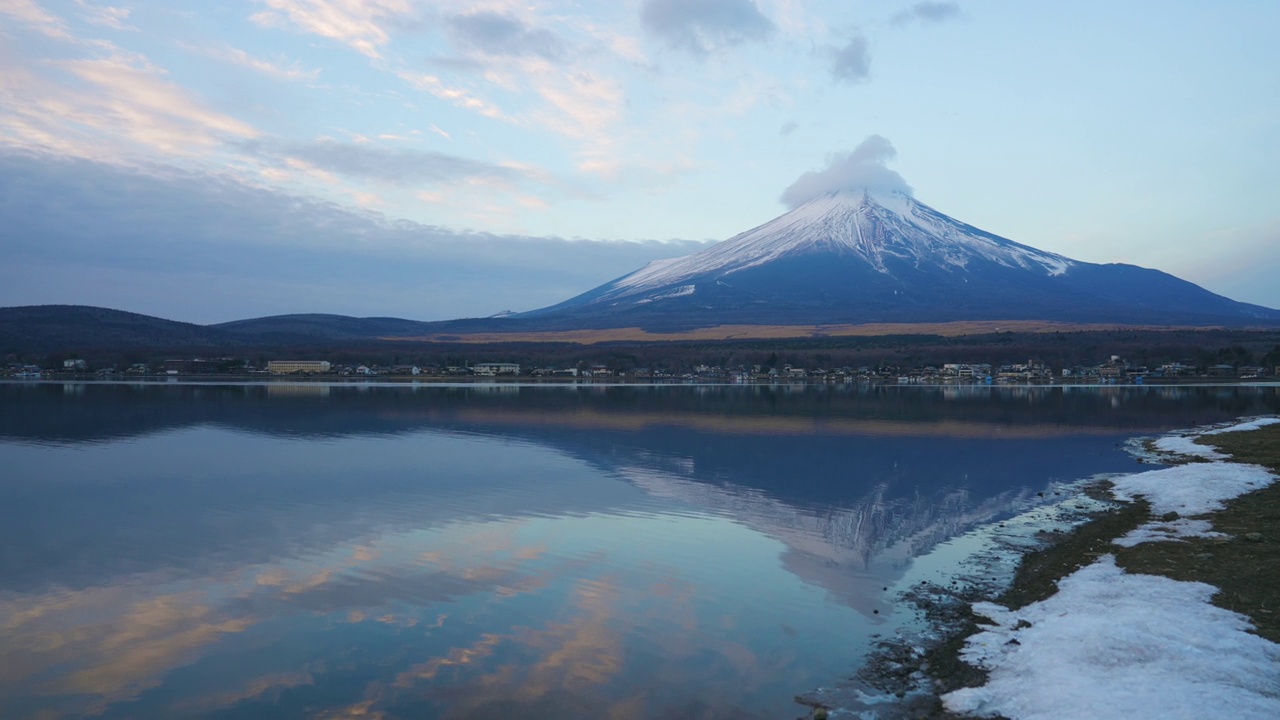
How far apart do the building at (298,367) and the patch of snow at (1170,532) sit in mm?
116692

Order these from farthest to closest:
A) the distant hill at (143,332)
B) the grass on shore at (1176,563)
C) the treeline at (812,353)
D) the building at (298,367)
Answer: the distant hill at (143,332) < the building at (298,367) < the treeline at (812,353) < the grass on shore at (1176,563)

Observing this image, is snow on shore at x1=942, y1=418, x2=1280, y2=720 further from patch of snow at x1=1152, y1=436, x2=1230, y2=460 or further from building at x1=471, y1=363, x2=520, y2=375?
building at x1=471, y1=363, x2=520, y2=375

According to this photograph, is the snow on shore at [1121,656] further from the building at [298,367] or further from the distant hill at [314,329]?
the distant hill at [314,329]

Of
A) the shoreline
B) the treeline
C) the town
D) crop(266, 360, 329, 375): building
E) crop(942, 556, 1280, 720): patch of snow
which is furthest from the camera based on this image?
crop(266, 360, 329, 375): building

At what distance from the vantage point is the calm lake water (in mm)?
7562

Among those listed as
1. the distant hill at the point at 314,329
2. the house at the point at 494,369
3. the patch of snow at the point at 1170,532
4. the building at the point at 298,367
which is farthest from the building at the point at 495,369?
the patch of snow at the point at 1170,532

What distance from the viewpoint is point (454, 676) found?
7.70 m

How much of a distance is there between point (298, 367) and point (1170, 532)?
121 m

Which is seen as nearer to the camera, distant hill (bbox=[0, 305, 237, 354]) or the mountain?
distant hill (bbox=[0, 305, 237, 354])

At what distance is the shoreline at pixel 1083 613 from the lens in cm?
681

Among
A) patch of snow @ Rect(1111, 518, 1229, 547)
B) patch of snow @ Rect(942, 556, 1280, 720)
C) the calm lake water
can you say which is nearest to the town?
the calm lake water

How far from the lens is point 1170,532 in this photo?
1249 cm

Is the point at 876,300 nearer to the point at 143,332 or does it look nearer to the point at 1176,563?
the point at 143,332

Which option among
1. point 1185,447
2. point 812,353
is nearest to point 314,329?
point 812,353
